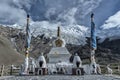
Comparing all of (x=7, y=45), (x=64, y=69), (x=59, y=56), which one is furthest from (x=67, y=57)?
(x=7, y=45)

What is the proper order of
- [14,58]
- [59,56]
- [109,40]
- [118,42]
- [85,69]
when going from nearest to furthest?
[85,69]
[59,56]
[118,42]
[109,40]
[14,58]

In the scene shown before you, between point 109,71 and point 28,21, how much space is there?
455 inches

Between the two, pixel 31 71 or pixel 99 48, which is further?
pixel 99 48

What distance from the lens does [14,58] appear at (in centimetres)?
15988

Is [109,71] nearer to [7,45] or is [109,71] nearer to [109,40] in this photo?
[109,40]

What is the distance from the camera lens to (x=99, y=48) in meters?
133

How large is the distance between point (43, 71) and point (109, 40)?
120635 mm

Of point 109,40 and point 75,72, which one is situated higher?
point 109,40

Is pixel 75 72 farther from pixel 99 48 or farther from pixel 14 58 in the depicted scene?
pixel 14 58

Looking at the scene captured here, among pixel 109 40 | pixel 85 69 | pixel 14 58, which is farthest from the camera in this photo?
pixel 14 58

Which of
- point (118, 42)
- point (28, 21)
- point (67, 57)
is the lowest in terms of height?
point (67, 57)

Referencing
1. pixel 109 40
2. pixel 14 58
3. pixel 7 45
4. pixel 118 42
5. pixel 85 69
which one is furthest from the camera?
pixel 7 45

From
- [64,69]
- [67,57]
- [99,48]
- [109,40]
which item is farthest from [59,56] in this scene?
[109,40]

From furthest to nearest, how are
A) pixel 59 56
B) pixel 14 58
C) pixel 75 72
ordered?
pixel 14 58 < pixel 59 56 < pixel 75 72
